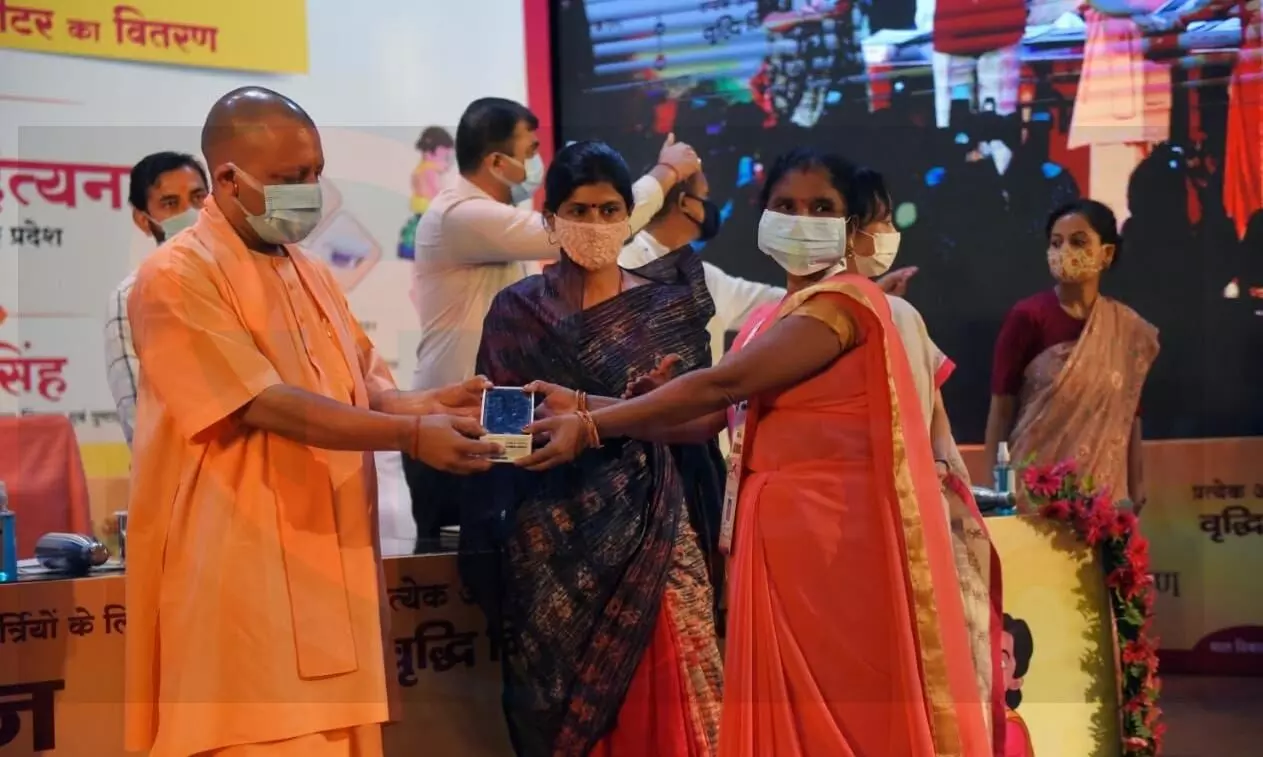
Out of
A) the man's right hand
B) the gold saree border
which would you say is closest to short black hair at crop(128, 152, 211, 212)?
Result: the man's right hand

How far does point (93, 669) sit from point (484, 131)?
1.96 meters

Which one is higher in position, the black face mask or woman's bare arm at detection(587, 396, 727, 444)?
the black face mask

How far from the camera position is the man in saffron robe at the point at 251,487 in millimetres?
2199

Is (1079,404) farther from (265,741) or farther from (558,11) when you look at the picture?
(265,741)

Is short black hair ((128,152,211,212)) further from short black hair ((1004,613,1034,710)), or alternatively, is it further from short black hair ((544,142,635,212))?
short black hair ((1004,613,1034,710))

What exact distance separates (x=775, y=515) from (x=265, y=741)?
99 centimetres

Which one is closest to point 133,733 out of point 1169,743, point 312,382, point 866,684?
point 312,382

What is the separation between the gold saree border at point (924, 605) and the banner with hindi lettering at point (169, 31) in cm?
334

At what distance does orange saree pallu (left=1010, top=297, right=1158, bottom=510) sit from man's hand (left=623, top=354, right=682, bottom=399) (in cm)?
245

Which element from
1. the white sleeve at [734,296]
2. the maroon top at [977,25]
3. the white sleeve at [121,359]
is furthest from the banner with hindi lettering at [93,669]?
the maroon top at [977,25]

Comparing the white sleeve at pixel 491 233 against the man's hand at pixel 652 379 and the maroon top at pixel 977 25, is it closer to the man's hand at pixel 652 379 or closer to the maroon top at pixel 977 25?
the man's hand at pixel 652 379

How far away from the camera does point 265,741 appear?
7.18 ft

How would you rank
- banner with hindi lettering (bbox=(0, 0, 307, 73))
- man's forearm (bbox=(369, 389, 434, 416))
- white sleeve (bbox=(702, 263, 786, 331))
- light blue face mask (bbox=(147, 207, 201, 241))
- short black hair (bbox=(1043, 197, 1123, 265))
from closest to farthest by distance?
man's forearm (bbox=(369, 389, 434, 416)) < light blue face mask (bbox=(147, 207, 201, 241)) < banner with hindi lettering (bbox=(0, 0, 307, 73)) < short black hair (bbox=(1043, 197, 1123, 265)) < white sleeve (bbox=(702, 263, 786, 331))

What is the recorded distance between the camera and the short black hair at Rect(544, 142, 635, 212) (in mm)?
2945
